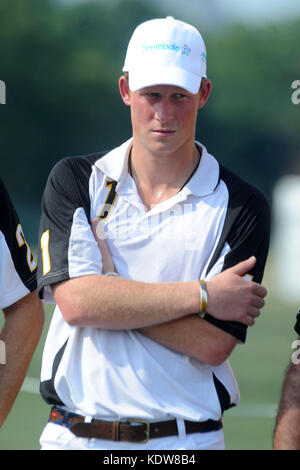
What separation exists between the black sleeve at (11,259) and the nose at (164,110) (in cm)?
67

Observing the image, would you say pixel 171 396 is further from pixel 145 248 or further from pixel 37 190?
pixel 37 190

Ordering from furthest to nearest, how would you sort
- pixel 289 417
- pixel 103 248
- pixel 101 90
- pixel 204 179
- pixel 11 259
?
pixel 101 90, pixel 11 259, pixel 204 179, pixel 103 248, pixel 289 417

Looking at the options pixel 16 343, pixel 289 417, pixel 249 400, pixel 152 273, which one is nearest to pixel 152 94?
pixel 152 273

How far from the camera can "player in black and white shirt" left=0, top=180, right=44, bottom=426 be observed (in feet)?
11.1

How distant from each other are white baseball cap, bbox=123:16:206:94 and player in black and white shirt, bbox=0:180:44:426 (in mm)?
709

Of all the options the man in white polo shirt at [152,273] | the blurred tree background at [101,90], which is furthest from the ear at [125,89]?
the blurred tree background at [101,90]

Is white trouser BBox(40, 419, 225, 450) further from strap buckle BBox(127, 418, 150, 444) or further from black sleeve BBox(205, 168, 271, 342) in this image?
black sleeve BBox(205, 168, 271, 342)

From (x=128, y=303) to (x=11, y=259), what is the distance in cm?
67

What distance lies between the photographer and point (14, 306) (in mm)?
3434

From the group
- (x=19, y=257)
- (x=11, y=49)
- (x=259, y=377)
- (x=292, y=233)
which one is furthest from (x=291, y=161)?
(x=19, y=257)

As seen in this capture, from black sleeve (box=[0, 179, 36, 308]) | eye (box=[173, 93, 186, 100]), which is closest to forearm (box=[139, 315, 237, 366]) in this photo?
black sleeve (box=[0, 179, 36, 308])

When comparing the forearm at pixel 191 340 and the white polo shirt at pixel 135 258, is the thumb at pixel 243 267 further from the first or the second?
the forearm at pixel 191 340

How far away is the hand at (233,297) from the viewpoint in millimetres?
2980

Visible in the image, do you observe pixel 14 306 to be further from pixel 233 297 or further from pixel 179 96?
pixel 179 96
